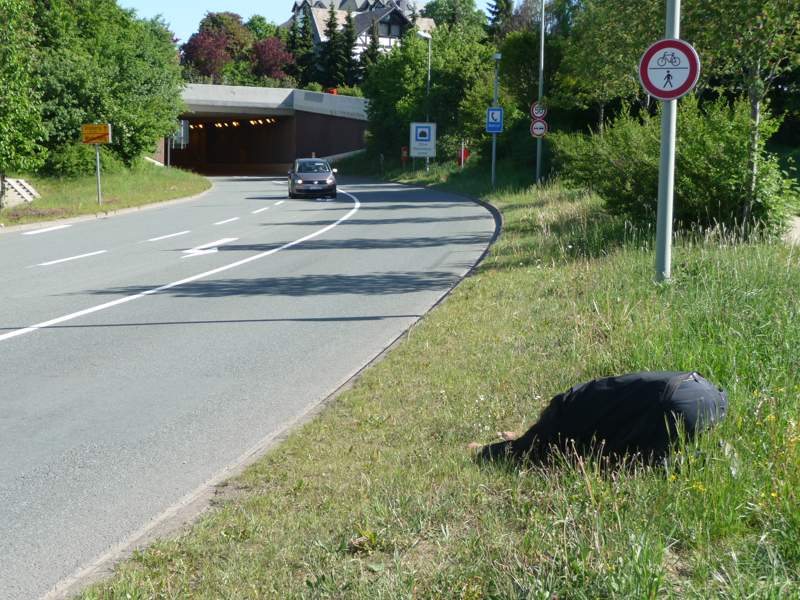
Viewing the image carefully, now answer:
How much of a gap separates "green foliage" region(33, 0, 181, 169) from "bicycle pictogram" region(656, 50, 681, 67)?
104 feet

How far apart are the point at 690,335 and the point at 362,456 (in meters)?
2.92

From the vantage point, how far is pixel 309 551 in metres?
4.02

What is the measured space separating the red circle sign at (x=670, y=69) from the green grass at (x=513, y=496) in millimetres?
2512

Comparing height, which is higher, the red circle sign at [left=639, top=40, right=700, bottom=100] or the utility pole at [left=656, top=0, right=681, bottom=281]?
the red circle sign at [left=639, top=40, right=700, bottom=100]

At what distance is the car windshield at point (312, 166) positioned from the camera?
128 feet

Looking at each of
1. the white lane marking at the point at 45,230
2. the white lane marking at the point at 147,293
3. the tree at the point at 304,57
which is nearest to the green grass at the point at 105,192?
the white lane marking at the point at 45,230

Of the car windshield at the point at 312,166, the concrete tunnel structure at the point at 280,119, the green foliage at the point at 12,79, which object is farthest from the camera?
the concrete tunnel structure at the point at 280,119

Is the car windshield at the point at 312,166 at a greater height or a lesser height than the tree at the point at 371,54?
lesser

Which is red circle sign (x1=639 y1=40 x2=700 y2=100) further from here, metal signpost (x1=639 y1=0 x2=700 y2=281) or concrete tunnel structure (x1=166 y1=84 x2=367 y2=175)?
concrete tunnel structure (x1=166 y1=84 x2=367 y2=175)

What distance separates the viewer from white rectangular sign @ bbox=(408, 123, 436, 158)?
5253cm

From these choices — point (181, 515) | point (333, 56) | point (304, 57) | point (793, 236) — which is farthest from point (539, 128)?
point (304, 57)

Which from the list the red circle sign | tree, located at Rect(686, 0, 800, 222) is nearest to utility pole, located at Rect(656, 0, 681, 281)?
the red circle sign

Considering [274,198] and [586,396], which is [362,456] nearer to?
[586,396]

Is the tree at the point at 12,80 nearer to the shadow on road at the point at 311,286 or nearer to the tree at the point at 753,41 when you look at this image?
the shadow on road at the point at 311,286
